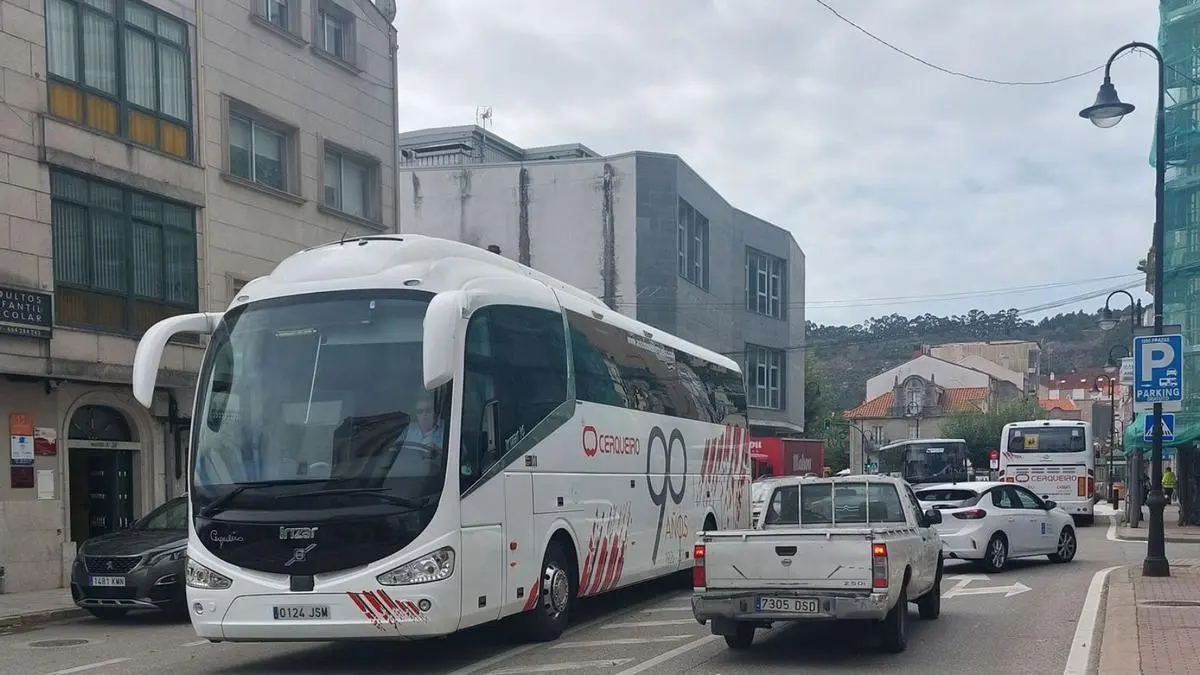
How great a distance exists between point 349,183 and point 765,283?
27.9 m

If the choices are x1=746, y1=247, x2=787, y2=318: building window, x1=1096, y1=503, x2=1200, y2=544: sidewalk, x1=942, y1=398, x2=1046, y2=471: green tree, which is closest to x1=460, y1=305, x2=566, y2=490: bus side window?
x1=1096, y1=503, x2=1200, y2=544: sidewalk

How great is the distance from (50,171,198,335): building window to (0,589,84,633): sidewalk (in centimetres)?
428

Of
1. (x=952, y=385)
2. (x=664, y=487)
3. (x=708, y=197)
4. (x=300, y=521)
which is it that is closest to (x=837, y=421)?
(x=952, y=385)

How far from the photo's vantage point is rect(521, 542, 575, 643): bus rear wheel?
11.4 m

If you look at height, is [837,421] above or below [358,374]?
below

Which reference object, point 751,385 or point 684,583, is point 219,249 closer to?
point 684,583

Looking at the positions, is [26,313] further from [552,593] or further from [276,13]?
[552,593]

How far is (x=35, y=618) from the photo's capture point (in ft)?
49.0

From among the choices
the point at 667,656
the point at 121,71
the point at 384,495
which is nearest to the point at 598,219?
the point at 121,71

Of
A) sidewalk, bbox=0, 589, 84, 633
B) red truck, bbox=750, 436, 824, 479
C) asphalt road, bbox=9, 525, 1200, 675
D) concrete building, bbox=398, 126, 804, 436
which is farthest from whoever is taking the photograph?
concrete building, bbox=398, 126, 804, 436

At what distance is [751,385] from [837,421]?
183 feet

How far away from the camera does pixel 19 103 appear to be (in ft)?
59.2

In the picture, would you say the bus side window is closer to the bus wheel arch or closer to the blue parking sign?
the bus wheel arch

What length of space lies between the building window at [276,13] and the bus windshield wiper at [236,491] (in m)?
16.3
